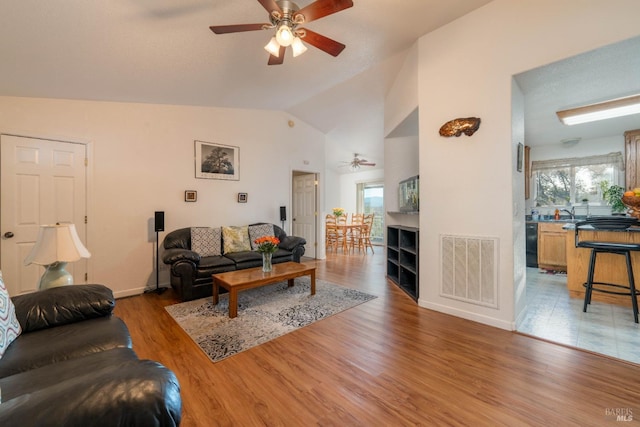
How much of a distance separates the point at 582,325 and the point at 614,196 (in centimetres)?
320

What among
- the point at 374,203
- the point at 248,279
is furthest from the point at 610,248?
the point at 374,203

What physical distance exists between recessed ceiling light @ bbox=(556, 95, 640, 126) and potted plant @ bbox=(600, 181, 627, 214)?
168 centimetres

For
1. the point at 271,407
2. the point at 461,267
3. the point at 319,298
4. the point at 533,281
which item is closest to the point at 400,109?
the point at 461,267

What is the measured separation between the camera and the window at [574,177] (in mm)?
4406

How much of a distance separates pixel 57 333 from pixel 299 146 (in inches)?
192

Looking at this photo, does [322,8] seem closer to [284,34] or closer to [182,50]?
[284,34]

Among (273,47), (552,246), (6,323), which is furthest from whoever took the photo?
(552,246)

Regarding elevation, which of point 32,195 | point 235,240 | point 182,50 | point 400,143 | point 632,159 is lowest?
point 235,240

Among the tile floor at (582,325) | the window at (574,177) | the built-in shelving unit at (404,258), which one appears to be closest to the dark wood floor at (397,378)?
the tile floor at (582,325)

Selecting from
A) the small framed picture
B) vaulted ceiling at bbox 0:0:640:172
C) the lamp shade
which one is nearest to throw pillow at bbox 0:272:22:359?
the lamp shade

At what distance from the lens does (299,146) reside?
5.76 metres

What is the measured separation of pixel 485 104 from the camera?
257cm

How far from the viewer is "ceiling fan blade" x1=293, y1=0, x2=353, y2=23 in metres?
1.82

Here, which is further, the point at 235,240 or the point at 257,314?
the point at 235,240
